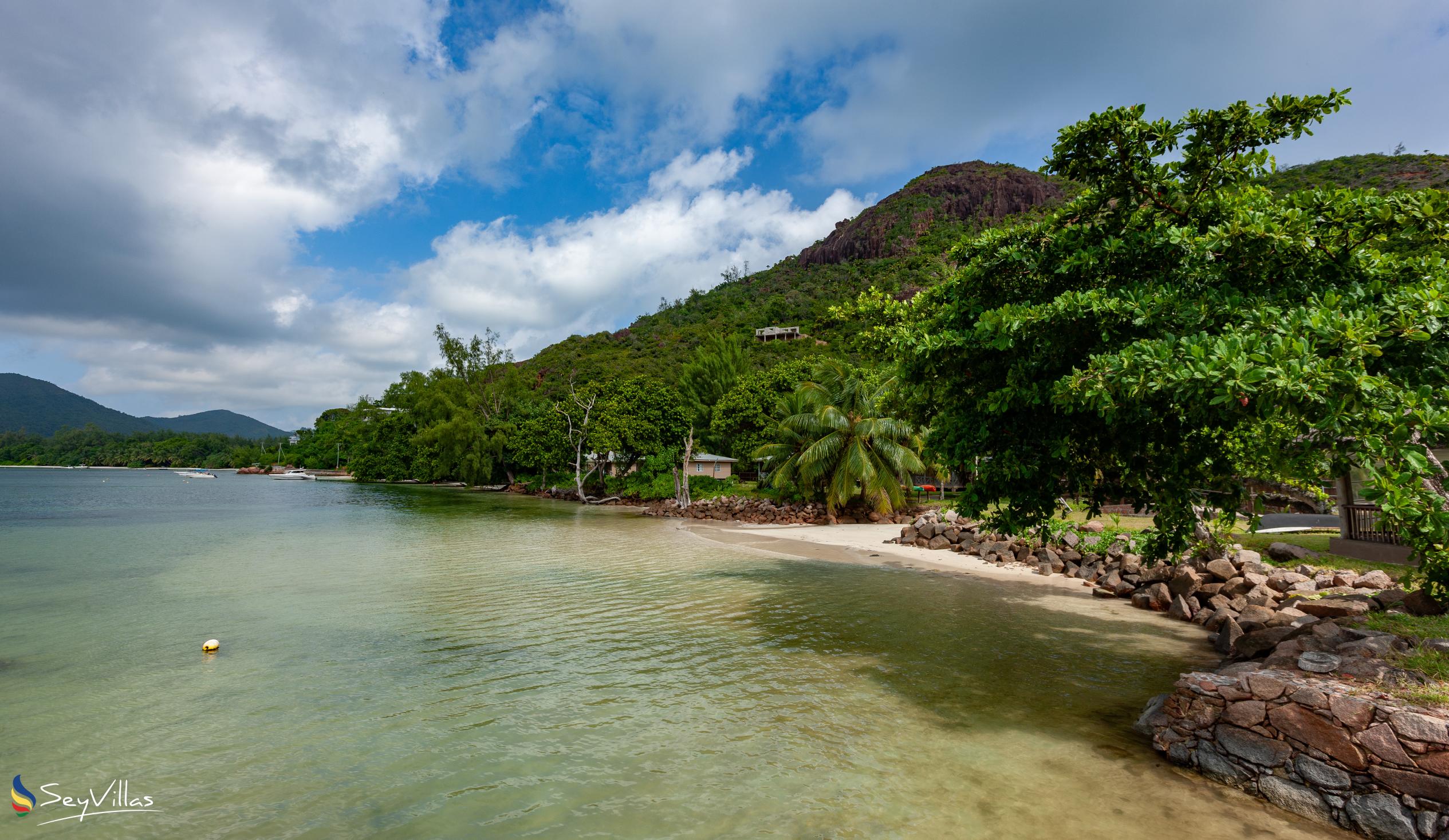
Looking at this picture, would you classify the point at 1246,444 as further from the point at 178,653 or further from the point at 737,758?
the point at 178,653

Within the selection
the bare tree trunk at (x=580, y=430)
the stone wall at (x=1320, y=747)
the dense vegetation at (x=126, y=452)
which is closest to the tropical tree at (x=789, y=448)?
the bare tree trunk at (x=580, y=430)

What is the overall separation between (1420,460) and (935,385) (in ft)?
16.5

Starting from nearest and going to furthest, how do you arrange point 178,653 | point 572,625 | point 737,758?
point 737,758 < point 178,653 < point 572,625

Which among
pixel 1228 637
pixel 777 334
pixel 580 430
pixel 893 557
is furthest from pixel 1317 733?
pixel 777 334

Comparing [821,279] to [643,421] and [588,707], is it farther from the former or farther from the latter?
[588,707]

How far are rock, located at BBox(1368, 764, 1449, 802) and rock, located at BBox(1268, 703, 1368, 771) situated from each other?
0.34 feet

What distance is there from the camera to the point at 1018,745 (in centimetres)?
630

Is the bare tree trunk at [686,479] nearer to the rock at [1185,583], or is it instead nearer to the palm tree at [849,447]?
the palm tree at [849,447]

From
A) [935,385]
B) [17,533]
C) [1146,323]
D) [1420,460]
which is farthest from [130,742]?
[17,533]

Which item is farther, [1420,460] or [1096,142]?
[1096,142]

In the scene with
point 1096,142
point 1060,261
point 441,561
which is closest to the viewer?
point 1096,142

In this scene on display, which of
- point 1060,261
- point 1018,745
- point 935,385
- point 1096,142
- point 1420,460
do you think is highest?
point 1096,142

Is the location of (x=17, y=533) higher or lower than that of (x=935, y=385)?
lower

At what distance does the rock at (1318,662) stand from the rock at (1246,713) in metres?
0.76
